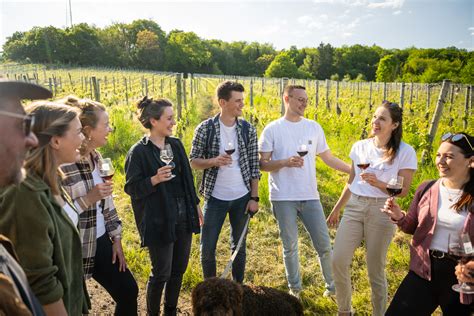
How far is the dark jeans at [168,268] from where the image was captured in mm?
2727

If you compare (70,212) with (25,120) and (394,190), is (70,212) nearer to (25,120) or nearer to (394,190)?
(25,120)

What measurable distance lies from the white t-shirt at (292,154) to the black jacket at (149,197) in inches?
45.7

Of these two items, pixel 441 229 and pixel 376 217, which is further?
pixel 376 217

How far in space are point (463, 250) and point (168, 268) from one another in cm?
208

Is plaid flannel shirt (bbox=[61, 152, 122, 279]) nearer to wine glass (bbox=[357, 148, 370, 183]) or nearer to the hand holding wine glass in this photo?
the hand holding wine glass

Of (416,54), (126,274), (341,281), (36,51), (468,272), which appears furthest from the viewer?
(416,54)

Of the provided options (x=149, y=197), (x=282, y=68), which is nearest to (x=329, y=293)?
(x=149, y=197)

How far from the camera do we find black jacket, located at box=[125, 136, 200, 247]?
2668 mm

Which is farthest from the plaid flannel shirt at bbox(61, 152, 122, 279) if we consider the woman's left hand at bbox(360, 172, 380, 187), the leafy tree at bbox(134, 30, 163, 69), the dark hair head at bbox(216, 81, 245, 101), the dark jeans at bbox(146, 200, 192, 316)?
the leafy tree at bbox(134, 30, 163, 69)

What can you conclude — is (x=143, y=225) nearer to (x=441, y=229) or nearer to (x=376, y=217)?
(x=376, y=217)

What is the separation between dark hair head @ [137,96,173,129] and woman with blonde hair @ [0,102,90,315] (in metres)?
0.90

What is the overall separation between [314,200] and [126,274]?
74.8 inches

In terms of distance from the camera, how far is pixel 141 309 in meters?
3.36

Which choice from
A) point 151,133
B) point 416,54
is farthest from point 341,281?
point 416,54
